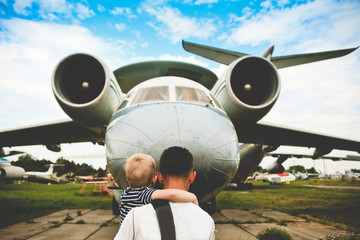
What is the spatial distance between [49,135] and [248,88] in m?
6.06

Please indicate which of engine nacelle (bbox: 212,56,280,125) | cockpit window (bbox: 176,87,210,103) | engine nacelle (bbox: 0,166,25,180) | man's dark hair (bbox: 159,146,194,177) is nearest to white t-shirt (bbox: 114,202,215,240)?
man's dark hair (bbox: 159,146,194,177)

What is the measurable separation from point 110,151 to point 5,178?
21785mm

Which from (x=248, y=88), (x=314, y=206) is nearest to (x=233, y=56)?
(x=248, y=88)

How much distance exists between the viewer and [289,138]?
719 cm

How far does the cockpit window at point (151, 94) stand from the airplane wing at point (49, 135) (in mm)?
3081

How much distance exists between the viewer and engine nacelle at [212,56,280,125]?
4262 millimetres

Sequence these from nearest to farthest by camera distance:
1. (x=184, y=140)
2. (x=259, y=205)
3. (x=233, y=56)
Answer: (x=184, y=140) → (x=233, y=56) → (x=259, y=205)

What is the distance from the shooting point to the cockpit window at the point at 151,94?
10.7 ft

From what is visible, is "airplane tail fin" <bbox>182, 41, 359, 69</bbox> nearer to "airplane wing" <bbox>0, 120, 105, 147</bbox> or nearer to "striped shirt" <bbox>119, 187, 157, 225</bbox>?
"airplane wing" <bbox>0, 120, 105, 147</bbox>

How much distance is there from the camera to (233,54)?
659 centimetres

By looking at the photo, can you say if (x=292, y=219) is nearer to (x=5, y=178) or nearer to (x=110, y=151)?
(x=110, y=151)

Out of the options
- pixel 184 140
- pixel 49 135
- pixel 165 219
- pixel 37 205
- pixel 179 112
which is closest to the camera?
pixel 165 219

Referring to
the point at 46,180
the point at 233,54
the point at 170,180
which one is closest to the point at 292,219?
the point at 233,54

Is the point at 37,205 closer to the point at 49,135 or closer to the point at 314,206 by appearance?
the point at 49,135
